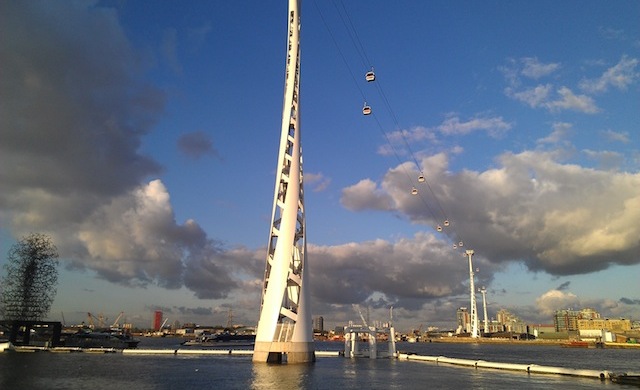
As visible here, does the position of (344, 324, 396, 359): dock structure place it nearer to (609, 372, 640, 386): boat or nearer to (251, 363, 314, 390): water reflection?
(251, 363, 314, 390): water reflection

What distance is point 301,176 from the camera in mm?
67375

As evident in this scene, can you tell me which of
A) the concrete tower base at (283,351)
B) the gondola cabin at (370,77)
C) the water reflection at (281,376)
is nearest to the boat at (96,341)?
the concrete tower base at (283,351)

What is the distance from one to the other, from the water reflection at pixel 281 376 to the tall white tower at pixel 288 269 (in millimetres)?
2491

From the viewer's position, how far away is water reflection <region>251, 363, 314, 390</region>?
42.7 metres

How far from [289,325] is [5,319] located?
301 feet

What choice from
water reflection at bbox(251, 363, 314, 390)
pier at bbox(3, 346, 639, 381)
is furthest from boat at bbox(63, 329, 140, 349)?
water reflection at bbox(251, 363, 314, 390)

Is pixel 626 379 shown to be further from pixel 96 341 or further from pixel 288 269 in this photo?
pixel 96 341

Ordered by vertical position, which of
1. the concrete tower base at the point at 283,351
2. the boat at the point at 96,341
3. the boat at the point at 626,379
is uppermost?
the concrete tower base at the point at 283,351

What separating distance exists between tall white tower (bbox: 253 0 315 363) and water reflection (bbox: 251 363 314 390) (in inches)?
98.1

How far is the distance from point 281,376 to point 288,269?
611 inches

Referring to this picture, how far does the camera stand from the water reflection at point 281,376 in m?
42.7

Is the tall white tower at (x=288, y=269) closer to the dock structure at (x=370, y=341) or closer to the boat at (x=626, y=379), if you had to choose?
the dock structure at (x=370, y=341)

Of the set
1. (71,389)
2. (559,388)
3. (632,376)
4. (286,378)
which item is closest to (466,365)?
(632,376)

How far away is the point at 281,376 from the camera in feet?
164
